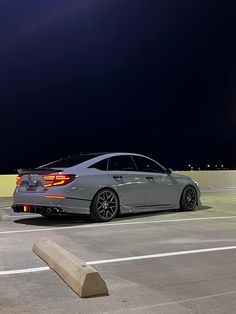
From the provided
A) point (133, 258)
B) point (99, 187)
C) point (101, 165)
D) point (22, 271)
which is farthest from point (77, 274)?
point (101, 165)

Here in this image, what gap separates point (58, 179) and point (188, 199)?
3765 mm

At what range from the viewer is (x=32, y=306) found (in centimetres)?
458

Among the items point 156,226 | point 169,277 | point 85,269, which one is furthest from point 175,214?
point 85,269

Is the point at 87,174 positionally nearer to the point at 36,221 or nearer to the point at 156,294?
the point at 36,221

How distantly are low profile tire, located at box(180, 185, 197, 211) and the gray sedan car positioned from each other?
4cm

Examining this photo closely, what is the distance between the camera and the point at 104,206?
10656 millimetres

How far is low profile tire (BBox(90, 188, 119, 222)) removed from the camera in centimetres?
1048

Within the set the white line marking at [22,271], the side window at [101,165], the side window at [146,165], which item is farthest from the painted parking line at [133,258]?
the side window at [146,165]

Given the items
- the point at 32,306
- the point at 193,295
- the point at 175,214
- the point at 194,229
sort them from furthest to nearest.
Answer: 1. the point at 175,214
2. the point at 194,229
3. the point at 193,295
4. the point at 32,306

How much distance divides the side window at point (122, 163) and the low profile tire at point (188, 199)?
162cm

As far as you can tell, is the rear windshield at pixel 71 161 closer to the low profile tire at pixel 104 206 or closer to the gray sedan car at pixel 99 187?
the gray sedan car at pixel 99 187

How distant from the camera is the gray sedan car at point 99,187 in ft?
33.3

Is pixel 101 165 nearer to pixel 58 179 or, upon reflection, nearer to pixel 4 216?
pixel 58 179

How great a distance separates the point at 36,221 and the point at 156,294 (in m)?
6.44
